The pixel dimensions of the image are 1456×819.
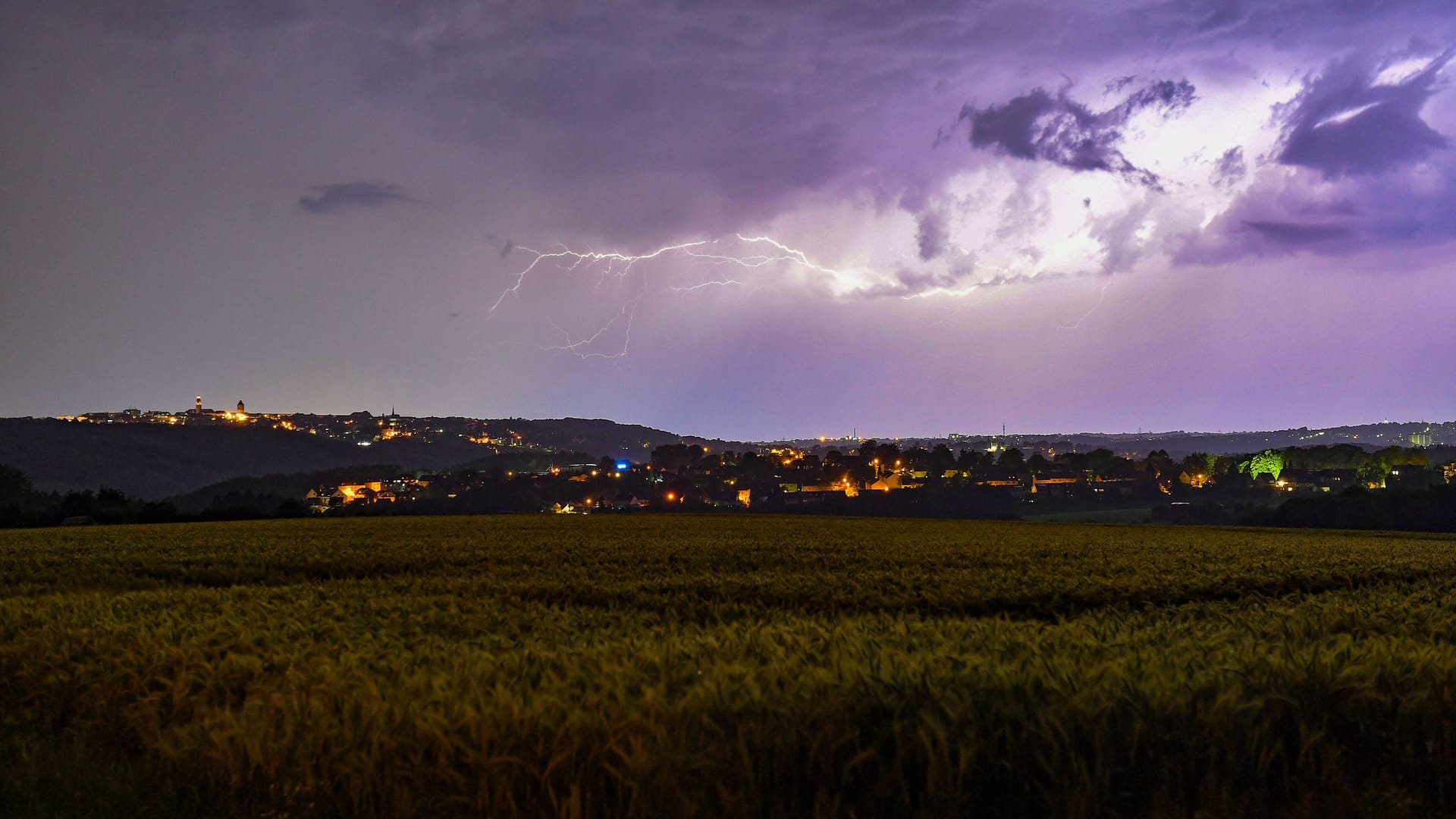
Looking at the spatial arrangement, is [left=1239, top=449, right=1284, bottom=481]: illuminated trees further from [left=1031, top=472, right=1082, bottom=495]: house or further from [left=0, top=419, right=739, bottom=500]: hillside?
[left=0, top=419, right=739, bottom=500]: hillside

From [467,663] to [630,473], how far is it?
156863 mm

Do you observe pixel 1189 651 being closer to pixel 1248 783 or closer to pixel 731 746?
pixel 1248 783

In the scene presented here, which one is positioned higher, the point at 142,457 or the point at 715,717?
the point at 715,717

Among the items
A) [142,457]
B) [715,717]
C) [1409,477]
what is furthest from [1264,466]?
[142,457]

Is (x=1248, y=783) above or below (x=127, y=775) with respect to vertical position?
above

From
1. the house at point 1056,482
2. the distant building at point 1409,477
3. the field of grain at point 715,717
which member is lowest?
the house at point 1056,482

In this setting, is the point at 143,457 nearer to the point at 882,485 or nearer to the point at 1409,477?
the point at 882,485

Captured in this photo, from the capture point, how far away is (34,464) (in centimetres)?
15900

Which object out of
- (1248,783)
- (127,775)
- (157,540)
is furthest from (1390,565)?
(157,540)

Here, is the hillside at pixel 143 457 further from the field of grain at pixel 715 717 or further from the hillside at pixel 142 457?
the field of grain at pixel 715 717

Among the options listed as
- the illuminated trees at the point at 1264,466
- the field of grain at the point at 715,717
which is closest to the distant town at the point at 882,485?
the illuminated trees at the point at 1264,466

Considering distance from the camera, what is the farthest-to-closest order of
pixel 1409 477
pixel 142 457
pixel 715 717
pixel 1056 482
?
pixel 142 457
pixel 1056 482
pixel 1409 477
pixel 715 717

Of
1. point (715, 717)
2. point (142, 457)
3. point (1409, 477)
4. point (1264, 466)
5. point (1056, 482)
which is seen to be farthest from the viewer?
point (142, 457)

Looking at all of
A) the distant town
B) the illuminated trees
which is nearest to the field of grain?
the distant town
